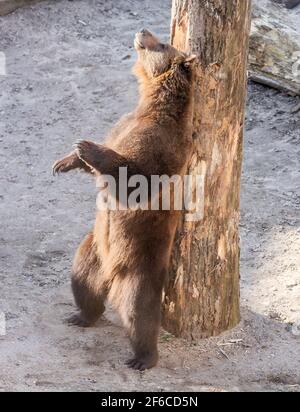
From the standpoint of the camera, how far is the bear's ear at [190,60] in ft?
17.9

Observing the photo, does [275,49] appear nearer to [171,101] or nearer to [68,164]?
[171,101]

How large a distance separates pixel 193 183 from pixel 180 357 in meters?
1.28

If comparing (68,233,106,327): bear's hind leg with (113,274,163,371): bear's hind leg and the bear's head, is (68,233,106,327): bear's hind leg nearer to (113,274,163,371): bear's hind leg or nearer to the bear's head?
(113,274,163,371): bear's hind leg

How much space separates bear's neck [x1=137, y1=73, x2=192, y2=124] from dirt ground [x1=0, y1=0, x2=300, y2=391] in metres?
1.72

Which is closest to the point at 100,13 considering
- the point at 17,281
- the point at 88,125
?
the point at 88,125

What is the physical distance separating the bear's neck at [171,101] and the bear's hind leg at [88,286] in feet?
4.14

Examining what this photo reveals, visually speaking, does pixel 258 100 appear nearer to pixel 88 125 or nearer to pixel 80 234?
pixel 88 125

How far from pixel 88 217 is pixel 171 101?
9.44 ft

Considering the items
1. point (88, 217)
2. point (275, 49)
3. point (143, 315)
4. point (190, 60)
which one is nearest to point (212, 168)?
point (190, 60)

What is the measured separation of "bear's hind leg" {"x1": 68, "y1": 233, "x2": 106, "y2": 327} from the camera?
6.28 m

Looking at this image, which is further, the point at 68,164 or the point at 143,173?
the point at 68,164

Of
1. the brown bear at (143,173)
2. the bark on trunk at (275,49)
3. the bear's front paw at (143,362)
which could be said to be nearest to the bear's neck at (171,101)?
the brown bear at (143,173)

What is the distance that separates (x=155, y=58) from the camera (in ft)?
18.5

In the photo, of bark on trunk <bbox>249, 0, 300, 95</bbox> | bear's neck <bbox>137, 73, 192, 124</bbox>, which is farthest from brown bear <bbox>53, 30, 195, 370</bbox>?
bark on trunk <bbox>249, 0, 300, 95</bbox>
